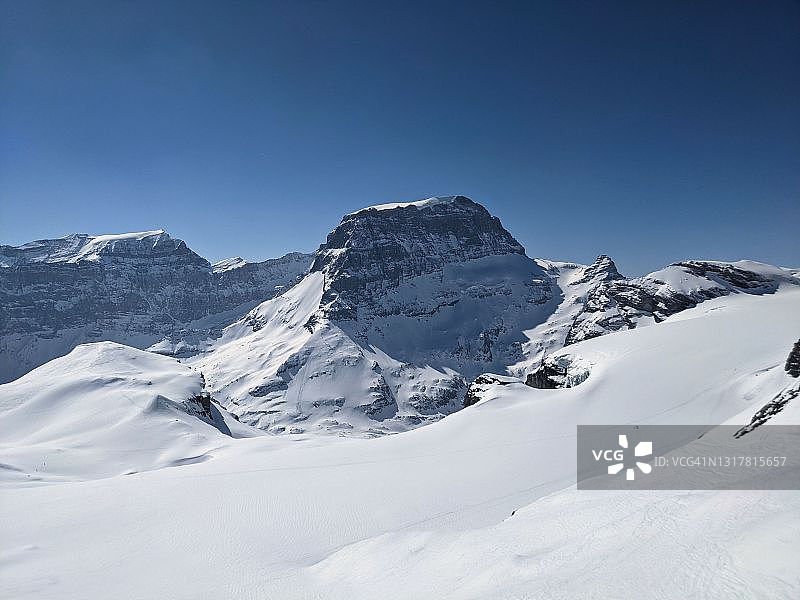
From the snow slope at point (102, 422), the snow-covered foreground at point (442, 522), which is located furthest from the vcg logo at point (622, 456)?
the snow slope at point (102, 422)

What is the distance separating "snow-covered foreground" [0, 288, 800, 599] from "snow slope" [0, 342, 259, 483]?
12040mm

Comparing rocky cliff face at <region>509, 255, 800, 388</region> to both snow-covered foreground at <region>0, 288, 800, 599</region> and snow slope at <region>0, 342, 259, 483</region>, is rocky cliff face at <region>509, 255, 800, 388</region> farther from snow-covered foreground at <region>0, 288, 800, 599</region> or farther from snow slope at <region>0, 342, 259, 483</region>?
snow-covered foreground at <region>0, 288, 800, 599</region>

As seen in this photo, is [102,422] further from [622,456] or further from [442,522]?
[622,456]

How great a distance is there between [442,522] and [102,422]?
57.0 m

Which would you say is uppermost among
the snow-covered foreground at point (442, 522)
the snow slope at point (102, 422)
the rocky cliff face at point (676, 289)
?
the rocky cliff face at point (676, 289)

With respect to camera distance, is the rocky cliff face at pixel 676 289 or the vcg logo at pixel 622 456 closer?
the vcg logo at pixel 622 456

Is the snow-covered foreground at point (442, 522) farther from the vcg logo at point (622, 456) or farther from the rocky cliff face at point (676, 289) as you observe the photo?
the rocky cliff face at point (676, 289)

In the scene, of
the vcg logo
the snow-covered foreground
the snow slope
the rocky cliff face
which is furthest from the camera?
the rocky cliff face

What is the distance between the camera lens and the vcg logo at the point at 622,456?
1225 centimetres

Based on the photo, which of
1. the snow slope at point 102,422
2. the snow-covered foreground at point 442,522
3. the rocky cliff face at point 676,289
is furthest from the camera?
the rocky cliff face at point 676,289

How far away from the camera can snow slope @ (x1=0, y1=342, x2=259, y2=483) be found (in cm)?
4209

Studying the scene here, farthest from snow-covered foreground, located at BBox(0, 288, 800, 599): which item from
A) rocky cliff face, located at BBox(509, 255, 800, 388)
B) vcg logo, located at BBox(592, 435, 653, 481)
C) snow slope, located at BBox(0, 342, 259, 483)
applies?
rocky cliff face, located at BBox(509, 255, 800, 388)

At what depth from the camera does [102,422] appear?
185 ft

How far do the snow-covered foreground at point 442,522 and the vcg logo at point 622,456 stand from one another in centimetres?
173
